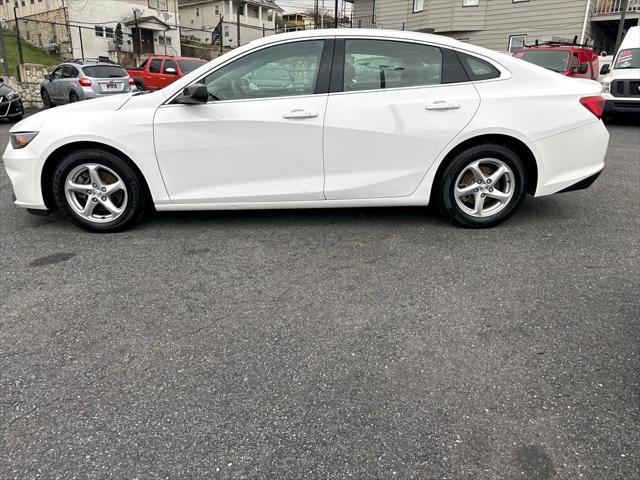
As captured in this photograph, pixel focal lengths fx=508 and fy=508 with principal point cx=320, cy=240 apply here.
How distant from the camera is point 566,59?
42.3ft

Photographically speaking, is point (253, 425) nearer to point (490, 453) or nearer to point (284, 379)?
point (284, 379)

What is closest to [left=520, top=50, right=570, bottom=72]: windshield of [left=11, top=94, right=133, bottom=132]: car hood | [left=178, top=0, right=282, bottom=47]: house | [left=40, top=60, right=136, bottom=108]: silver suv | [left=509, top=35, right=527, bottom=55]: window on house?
[left=11, top=94, right=133, bottom=132]: car hood

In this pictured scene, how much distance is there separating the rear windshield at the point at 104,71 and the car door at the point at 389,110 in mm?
14368

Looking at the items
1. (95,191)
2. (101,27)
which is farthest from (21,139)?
(101,27)

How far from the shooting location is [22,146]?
14.2 ft

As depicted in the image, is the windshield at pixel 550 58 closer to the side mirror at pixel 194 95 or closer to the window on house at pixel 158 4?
the side mirror at pixel 194 95

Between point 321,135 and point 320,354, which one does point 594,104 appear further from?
point 320,354

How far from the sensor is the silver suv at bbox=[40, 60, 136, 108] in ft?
51.8

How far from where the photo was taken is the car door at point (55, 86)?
16453 mm

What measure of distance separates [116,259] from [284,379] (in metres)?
2.06

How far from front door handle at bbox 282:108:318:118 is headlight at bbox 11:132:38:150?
2.13 m

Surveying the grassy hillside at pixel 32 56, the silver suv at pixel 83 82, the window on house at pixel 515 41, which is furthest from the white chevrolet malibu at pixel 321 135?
the grassy hillside at pixel 32 56

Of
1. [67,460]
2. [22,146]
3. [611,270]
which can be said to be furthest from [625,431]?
[22,146]

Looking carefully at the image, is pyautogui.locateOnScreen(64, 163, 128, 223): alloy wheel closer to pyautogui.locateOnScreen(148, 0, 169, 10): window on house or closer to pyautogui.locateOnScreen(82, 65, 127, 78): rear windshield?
pyautogui.locateOnScreen(82, 65, 127, 78): rear windshield
